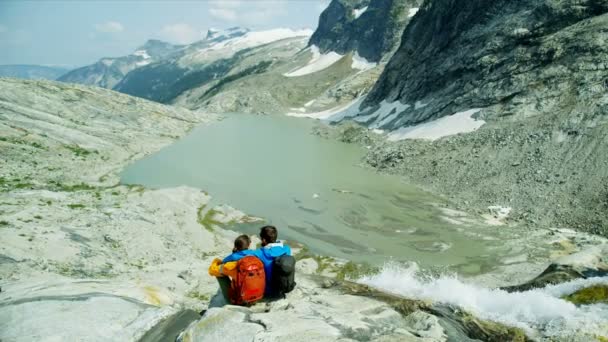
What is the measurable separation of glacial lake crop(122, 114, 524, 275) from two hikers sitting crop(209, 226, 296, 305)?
52.2 ft

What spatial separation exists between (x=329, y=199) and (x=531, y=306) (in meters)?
27.9

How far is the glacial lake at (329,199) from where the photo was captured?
26.4 m

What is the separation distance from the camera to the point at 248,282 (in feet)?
30.9

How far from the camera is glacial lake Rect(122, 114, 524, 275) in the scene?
86.7 feet

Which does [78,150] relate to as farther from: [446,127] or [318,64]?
[318,64]

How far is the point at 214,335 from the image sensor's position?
798 cm

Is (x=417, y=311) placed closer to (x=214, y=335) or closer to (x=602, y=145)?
(x=214, y=335)

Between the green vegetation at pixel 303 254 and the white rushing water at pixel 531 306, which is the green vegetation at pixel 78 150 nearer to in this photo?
the green vegetation at pixel 303 254

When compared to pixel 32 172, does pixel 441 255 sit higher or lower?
lower

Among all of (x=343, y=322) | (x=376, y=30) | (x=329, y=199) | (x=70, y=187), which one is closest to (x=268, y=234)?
(x=343, y=322)

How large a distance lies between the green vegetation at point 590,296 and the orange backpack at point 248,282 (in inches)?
297

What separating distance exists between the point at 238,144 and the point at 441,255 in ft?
172

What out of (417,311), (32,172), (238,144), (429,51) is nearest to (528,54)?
(429,51)

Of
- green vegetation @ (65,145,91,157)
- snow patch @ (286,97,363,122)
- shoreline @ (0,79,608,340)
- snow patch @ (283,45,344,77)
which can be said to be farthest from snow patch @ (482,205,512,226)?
snow patch @ (283,45,344,77)
